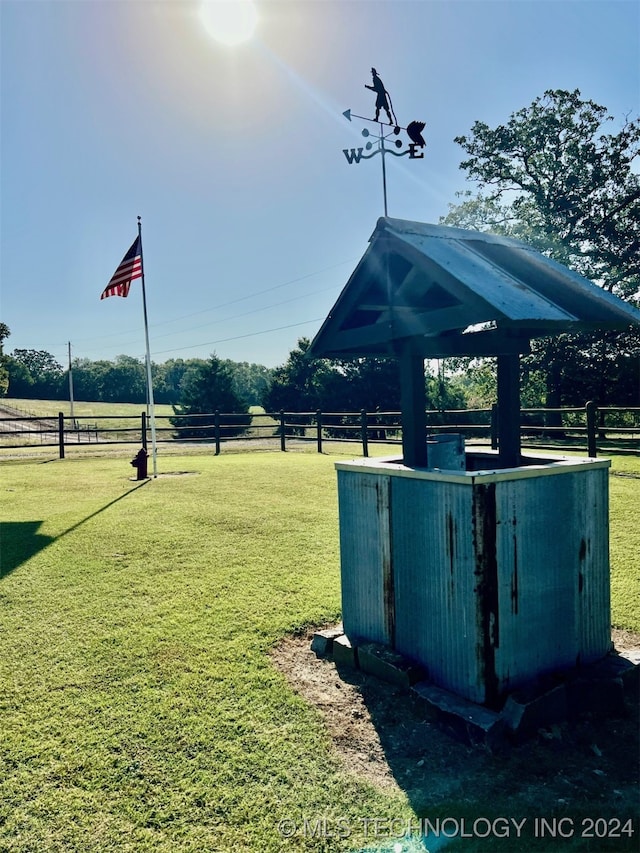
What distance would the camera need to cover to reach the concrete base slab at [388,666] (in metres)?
2.59

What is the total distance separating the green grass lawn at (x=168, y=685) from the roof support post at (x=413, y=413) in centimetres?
139

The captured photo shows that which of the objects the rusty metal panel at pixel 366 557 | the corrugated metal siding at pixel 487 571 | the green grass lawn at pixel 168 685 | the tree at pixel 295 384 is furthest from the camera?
the tree at pixel 295 384

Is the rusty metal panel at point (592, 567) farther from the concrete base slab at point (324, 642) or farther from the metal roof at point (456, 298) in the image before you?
the concrete base slab at point (324, 642)

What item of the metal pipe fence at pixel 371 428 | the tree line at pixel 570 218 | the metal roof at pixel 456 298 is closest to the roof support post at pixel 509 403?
the metal roof at pixel 456 298

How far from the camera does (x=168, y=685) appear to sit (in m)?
2.73

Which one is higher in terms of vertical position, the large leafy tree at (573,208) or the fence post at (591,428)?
the large leafy tree at (573,208)

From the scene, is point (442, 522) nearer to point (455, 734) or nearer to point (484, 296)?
point (455, 734)

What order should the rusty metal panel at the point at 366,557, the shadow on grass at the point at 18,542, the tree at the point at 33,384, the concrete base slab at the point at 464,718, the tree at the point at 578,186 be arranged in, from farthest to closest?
the tree at the point at 33,384
the tree at the point at 578,186
the shadow on grass at the point at 18,542
the rusty metal panel at the point at 366,557
the concrete base slab at the point at 464,718

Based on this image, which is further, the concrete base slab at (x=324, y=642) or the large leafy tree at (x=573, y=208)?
the large leafy tree at (x=573, y=208)

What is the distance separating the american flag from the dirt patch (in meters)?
9.34

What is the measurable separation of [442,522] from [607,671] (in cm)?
110

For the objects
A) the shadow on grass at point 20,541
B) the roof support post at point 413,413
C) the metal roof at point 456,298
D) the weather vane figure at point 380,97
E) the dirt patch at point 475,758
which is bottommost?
the dirt patch at point 475,758

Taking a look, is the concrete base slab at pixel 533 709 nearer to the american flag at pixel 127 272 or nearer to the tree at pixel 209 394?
the american flag at pixel 127 272

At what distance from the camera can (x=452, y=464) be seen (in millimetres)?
3389
